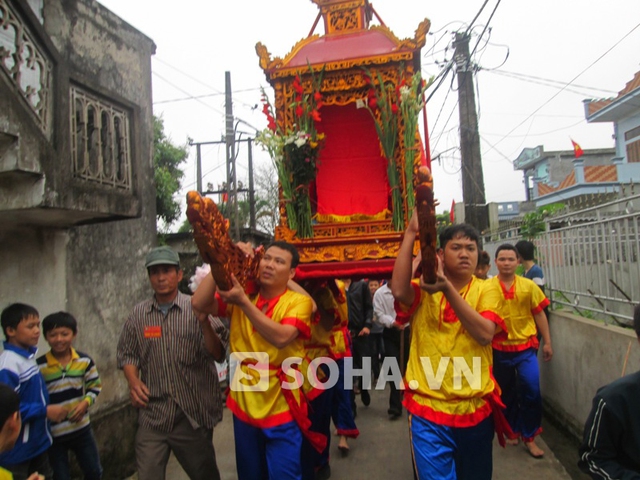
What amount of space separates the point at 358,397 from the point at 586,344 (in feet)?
11.0

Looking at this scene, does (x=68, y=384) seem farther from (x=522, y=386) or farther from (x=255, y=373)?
(x=522, y=386)

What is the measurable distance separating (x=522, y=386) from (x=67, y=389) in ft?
11.8

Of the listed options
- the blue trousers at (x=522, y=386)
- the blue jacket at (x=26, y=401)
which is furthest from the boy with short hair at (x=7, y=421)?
the blue trousers at (x=522, y=386)

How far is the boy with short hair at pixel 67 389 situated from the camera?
319 cm

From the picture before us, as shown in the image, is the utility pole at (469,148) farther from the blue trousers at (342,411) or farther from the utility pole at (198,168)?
the utility pole at (198,168)

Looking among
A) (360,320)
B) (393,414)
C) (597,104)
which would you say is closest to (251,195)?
(360,320)

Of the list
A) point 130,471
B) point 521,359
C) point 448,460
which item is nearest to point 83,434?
point 130,471

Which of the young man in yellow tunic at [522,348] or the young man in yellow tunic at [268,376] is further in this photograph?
the young man in yellow tunic at [522,348]

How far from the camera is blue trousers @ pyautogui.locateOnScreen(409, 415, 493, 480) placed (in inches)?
97.5

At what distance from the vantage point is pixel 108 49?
504 centimetres

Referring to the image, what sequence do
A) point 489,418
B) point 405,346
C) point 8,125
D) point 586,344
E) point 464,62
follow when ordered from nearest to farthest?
point 489,418 < point 8,125 < point 586,344 < point 405,346 < point 464,62

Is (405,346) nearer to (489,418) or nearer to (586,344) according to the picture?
(586,344)

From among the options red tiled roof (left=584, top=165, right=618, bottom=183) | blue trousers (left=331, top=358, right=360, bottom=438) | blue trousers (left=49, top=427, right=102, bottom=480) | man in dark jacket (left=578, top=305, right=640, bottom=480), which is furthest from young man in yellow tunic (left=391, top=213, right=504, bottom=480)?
red tiled roof (left=584, top=165, right=618, bottom=183)

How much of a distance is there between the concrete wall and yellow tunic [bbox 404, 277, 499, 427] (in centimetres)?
153
